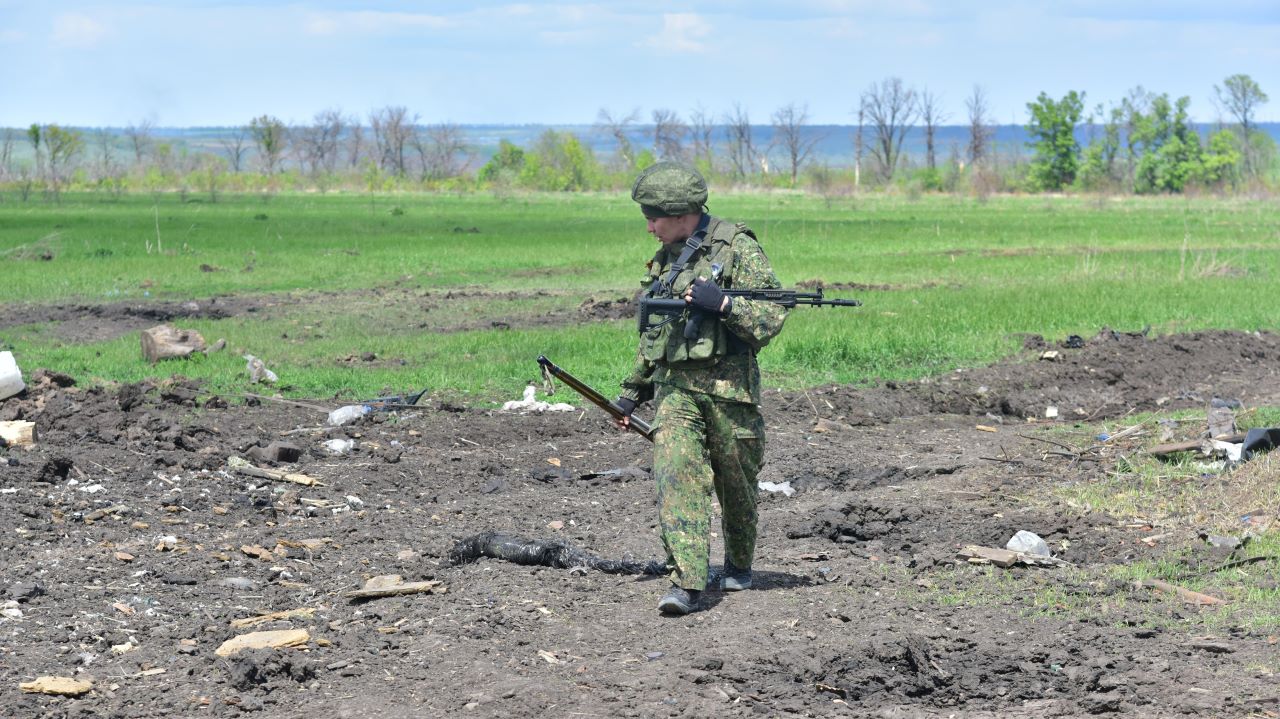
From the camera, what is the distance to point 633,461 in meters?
10.6

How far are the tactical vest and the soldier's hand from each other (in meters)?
0.18

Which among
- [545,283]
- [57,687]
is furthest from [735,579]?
[545,283]

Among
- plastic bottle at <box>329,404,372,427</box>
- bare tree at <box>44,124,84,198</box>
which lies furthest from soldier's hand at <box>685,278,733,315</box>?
bare tree at <box>44,124,84,198</box>

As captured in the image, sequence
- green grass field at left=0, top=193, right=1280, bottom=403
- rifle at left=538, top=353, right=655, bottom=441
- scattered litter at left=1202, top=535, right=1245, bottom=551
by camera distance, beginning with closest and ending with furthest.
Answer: rifle at left=538, top=353, right=655, bottom=441, scattered litter at left=1202, top=535, right=1245, bottom=551, green grass field at left=0, top=193, right=1280, bottom=403

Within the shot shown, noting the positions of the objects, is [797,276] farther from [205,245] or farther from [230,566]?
[230,566]

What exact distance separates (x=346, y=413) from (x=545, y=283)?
1305 cm

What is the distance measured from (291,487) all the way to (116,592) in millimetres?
2572

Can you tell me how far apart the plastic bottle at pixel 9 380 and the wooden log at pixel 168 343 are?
8.30 ft

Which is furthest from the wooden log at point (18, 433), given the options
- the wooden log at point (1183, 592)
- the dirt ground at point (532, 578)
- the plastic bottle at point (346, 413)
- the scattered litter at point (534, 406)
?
the wooden log at point (1183, 592)

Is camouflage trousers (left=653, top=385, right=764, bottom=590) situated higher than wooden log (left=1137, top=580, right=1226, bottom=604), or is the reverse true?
camouflage trousers (left=653, top=385, right=764, bottom=590)

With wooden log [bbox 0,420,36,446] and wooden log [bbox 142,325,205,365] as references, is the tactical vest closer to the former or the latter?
wooden log [bbox 0,420,36,446]

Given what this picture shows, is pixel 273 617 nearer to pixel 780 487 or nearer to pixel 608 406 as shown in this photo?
pixel 608 406

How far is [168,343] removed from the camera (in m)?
14.7

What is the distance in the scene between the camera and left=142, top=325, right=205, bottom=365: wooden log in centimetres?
1463
